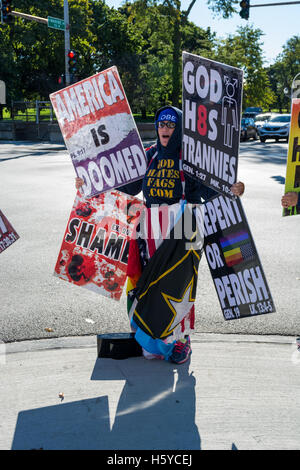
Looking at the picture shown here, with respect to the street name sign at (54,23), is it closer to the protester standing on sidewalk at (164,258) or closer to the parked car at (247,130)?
the parked car at (247,130)

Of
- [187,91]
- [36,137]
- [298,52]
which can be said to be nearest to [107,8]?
[36,137]

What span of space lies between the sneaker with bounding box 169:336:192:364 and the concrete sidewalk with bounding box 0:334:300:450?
55 millimetres

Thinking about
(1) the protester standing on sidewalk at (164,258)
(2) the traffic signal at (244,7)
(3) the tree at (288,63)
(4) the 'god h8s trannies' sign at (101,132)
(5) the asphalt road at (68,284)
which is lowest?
(5) the asphalt road at (68,284)

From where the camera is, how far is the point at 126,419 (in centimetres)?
291

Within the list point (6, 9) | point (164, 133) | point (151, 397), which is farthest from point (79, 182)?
point (6, 9)

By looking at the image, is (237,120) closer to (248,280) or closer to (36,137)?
(248,280)

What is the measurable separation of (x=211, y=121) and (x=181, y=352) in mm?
1702

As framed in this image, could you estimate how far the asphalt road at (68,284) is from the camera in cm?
434

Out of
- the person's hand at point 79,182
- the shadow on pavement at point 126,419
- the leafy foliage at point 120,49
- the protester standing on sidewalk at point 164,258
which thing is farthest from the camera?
the leafy foliage at point 120,49

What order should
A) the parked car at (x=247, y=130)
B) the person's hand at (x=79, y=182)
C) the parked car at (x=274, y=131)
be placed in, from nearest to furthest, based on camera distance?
the person's hand at (x=79, y=182) < the parked car at (x=274, y=131) < the parked car at (x=247, y=130)

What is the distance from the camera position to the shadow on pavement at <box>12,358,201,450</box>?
269cm

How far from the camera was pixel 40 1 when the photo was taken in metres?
34.9

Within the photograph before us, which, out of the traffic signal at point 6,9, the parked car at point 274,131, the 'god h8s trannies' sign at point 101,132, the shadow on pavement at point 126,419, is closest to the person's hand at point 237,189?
the 'god h8s trannies' sign at point 101,132

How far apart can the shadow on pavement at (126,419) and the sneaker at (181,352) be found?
5.8 inches
